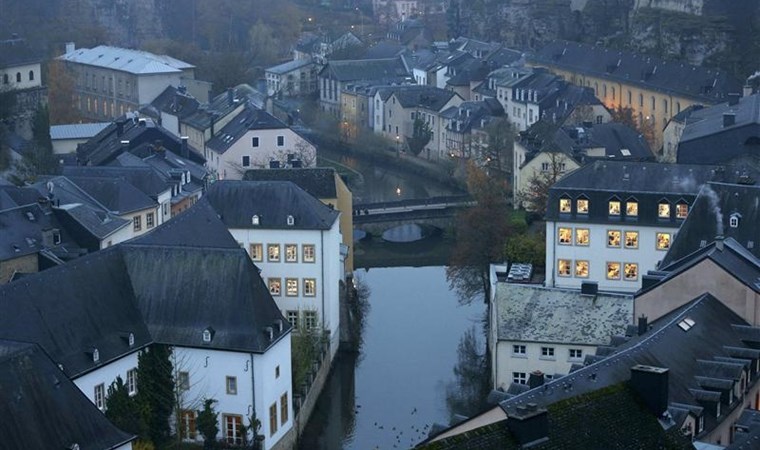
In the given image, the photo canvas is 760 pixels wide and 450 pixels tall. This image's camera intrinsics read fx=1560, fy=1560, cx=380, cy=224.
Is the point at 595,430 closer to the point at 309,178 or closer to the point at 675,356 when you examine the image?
the point at 675,356

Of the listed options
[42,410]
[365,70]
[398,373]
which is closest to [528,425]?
[42,410]

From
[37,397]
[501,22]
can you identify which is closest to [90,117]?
[501,22]

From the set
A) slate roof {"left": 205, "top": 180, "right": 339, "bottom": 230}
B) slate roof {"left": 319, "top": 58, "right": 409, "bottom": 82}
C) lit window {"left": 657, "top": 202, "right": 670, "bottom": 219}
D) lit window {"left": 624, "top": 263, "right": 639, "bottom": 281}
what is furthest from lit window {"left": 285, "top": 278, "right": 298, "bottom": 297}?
slate roof {"left": 319, "top": 58, "right": 409, "bottom": 82}

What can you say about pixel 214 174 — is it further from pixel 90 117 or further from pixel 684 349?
pixel 684 349

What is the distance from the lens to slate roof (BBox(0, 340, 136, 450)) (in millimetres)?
23422

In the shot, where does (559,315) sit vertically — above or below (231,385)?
above

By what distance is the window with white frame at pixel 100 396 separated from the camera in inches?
1157

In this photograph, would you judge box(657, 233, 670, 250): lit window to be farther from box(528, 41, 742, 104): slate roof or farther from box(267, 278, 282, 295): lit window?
box(528, 41, 742, 104): slate roof

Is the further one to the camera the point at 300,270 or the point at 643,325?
the point at 300,270

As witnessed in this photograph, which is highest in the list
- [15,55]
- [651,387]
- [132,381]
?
[651,387]

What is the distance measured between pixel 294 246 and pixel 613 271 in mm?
8592

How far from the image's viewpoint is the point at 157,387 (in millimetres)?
30781

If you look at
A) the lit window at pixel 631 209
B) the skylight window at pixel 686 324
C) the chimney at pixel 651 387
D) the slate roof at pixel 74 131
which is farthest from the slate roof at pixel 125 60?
the chimney at pixel 651 387

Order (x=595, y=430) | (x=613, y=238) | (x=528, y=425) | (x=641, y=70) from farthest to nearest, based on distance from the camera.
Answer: (x=641, y=70) → (x=613, y=238) → (x=595, y=430) → (x=528, y=425)
